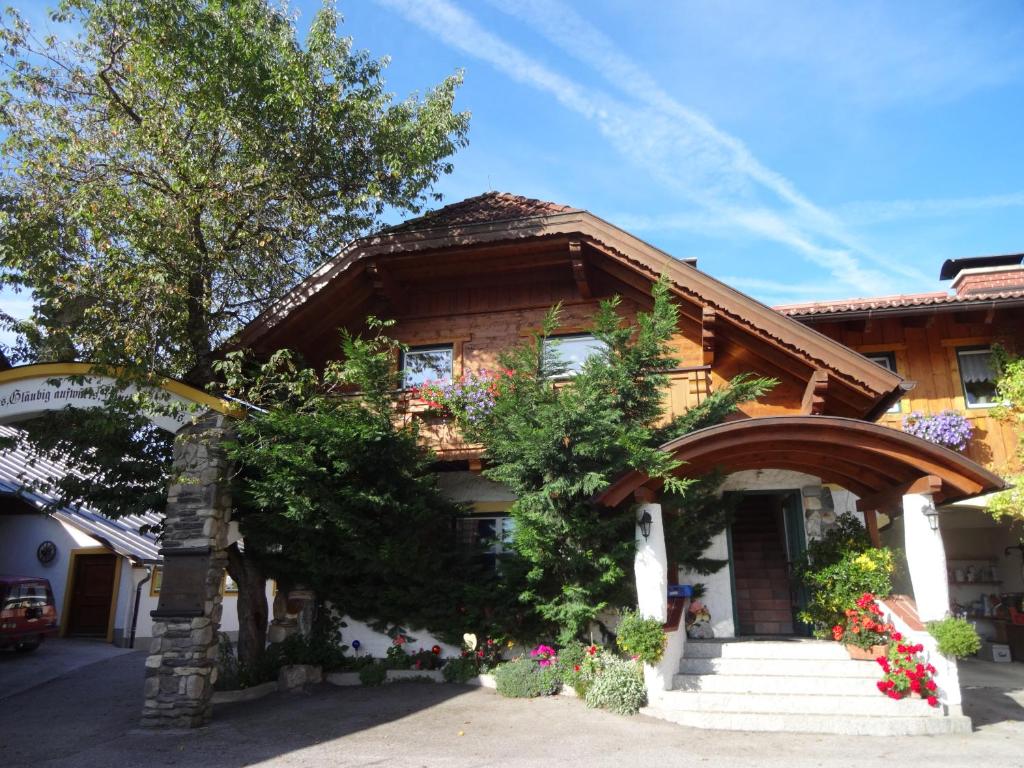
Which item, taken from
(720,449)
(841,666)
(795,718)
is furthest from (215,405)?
(841,666)

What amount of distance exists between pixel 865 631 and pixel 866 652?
0.25 metres

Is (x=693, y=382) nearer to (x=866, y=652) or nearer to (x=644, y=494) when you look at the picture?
(x=644, y=494)

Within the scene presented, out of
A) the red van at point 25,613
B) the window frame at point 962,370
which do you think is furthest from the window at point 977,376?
the red van at point 25,613

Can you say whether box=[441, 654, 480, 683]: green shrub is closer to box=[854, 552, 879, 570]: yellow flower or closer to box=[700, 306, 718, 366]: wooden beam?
box=[854, 552, 879, 570]: yellow flower

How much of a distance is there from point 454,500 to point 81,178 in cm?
758

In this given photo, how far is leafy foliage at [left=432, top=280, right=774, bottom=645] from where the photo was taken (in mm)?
8945

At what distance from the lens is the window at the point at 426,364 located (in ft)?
41.4

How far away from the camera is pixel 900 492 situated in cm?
882

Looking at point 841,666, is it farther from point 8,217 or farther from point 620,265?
point 8,217

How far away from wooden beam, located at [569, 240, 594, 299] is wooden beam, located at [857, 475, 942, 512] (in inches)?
207

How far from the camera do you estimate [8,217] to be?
10.1 meters

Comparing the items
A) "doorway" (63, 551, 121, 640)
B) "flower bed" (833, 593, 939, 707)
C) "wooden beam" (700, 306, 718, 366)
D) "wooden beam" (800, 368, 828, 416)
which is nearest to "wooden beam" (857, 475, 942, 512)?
"flower bed" (833, 593, 939, 707)

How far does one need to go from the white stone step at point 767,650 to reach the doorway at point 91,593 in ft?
48.1

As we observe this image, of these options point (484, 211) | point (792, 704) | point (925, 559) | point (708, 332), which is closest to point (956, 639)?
point (925, 559)
